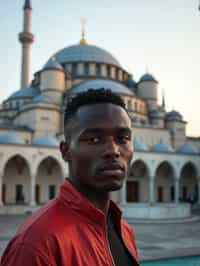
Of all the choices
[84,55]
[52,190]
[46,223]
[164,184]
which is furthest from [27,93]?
[46,223]

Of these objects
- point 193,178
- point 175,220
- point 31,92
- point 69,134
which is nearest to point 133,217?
point 175,220

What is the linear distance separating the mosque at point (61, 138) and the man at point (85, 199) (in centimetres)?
1751

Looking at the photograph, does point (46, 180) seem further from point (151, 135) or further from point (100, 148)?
point (100, 148)

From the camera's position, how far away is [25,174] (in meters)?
24.3

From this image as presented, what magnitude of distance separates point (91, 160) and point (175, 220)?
17.8 metres

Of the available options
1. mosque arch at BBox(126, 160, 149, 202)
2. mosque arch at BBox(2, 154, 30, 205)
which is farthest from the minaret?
mosque arch at BBox(126, 160, 149, 202)

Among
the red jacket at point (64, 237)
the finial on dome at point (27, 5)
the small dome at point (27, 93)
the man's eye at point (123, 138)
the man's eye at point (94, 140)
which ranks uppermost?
the finial on dome at point (27, 5)

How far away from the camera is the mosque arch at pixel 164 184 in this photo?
27750mm

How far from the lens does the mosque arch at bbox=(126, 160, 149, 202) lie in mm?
26578

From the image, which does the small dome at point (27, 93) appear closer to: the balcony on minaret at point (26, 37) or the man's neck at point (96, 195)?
the balcony on minaret at point (26, 37)

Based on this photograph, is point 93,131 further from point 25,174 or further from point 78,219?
point 25,174

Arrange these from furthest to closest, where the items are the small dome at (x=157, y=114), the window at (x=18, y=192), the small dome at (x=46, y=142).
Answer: the small dome at (x=157, y=114), the window at (x=18, y=192), the small dome at (x=46, y=142)

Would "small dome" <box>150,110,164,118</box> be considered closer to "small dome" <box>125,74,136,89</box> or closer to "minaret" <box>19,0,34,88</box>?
"small dome" <box>125,74,136,89</box>

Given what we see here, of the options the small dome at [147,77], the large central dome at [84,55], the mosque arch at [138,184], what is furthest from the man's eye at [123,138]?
the large central dome at [84,55]
